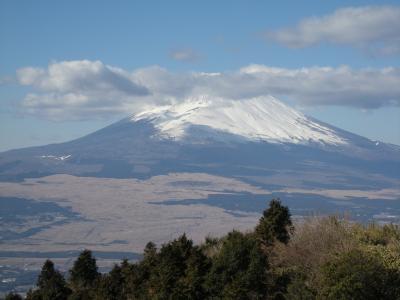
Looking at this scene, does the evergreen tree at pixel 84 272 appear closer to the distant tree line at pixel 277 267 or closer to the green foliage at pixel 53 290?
the green foliage at pixel 53 290

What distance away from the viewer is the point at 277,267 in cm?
1747

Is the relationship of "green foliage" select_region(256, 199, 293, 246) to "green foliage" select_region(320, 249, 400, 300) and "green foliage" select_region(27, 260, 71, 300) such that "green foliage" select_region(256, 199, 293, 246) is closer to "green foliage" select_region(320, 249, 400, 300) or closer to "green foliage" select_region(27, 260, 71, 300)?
"green foliage" select_region(320, 249, 400, 300)

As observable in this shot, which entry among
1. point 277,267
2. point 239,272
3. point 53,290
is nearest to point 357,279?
point 239,272

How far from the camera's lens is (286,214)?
64.7 ft

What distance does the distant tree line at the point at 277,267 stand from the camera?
13.9 m

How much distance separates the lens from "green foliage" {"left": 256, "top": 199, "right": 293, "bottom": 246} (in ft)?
62.7

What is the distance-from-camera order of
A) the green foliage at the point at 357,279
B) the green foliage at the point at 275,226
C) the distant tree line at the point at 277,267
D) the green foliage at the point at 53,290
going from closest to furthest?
the green foliage at the point at 357,279
the distant tree line at the point at 277,267
the green foliage at the point at 275,226
the green foliage at the point at 53,290

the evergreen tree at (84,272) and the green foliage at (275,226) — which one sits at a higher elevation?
the green foliage at (275,226)

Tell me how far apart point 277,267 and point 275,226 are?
2.05 m

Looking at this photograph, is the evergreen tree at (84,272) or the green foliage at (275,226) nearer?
the green foliage at (275,226)

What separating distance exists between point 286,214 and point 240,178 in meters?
161

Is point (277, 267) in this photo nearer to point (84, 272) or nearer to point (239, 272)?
point (239, 272)

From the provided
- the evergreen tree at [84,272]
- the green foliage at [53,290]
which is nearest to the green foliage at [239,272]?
the green foliage at [53,290]

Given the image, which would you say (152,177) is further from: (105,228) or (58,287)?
(58,287)
